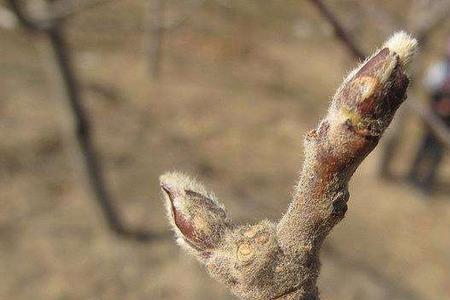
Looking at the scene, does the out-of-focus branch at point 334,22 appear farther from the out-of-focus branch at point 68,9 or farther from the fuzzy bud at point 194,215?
the out-of-focus branch at point 68,9

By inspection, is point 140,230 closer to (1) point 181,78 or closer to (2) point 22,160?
(2) point 22,160

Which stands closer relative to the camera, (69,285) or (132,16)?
(69,285)

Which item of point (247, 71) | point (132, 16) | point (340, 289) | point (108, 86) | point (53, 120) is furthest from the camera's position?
point (132, 16)

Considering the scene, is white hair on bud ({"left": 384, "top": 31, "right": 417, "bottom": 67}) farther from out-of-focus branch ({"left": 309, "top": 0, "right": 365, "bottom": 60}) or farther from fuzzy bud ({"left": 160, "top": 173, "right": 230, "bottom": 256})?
out-of-focus branch ({"left": 309, "top": 0, "right": 365, "bottom": 60})

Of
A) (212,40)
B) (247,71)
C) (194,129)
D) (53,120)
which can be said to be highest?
(212,40)

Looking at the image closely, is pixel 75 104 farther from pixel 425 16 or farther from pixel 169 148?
pixel 425 16

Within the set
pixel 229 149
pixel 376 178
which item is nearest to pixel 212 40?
pixel 229 149
